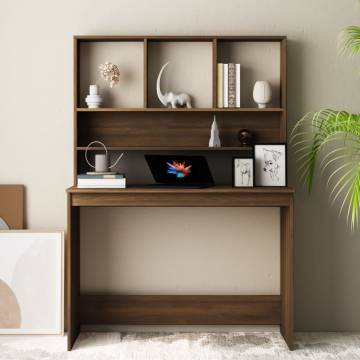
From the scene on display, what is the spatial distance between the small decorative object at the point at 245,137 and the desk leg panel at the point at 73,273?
3.52ft

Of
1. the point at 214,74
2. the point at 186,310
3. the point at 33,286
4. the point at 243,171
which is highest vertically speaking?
the point at 214,74

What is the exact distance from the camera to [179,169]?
3.21m

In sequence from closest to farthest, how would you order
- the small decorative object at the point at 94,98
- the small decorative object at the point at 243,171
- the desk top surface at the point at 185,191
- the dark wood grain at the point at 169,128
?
the desk top surface at the point at 185,191, the small decorative object at the point at 243,171, the small decorative object at the point at 94,98, the dark wood grain at the point at 169,128

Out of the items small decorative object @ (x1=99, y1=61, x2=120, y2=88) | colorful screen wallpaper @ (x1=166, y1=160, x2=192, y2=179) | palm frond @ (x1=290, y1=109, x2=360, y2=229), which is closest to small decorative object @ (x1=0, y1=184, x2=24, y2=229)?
small decorative object @ (x1=99, y1=61, x2=120, y2=88)

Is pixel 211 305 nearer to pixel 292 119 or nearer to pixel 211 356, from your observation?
pixel 211 356

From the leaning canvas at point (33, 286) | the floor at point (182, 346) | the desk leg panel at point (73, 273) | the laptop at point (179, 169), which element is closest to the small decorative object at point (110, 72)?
the laptop at point (179, 169)

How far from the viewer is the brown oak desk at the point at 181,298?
119 inches

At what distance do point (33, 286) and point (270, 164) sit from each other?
1.61 m

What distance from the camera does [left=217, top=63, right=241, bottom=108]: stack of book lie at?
3262 millimetres

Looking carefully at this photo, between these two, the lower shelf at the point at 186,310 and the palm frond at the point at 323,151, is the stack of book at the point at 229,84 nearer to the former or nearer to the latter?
the palm frond at the point at 323,151

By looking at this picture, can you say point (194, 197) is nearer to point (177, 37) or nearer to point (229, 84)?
point (229, 84)

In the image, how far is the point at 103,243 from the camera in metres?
3.43

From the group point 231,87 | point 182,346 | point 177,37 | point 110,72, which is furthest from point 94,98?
point 182,346

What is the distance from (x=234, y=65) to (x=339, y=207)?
1098mm
